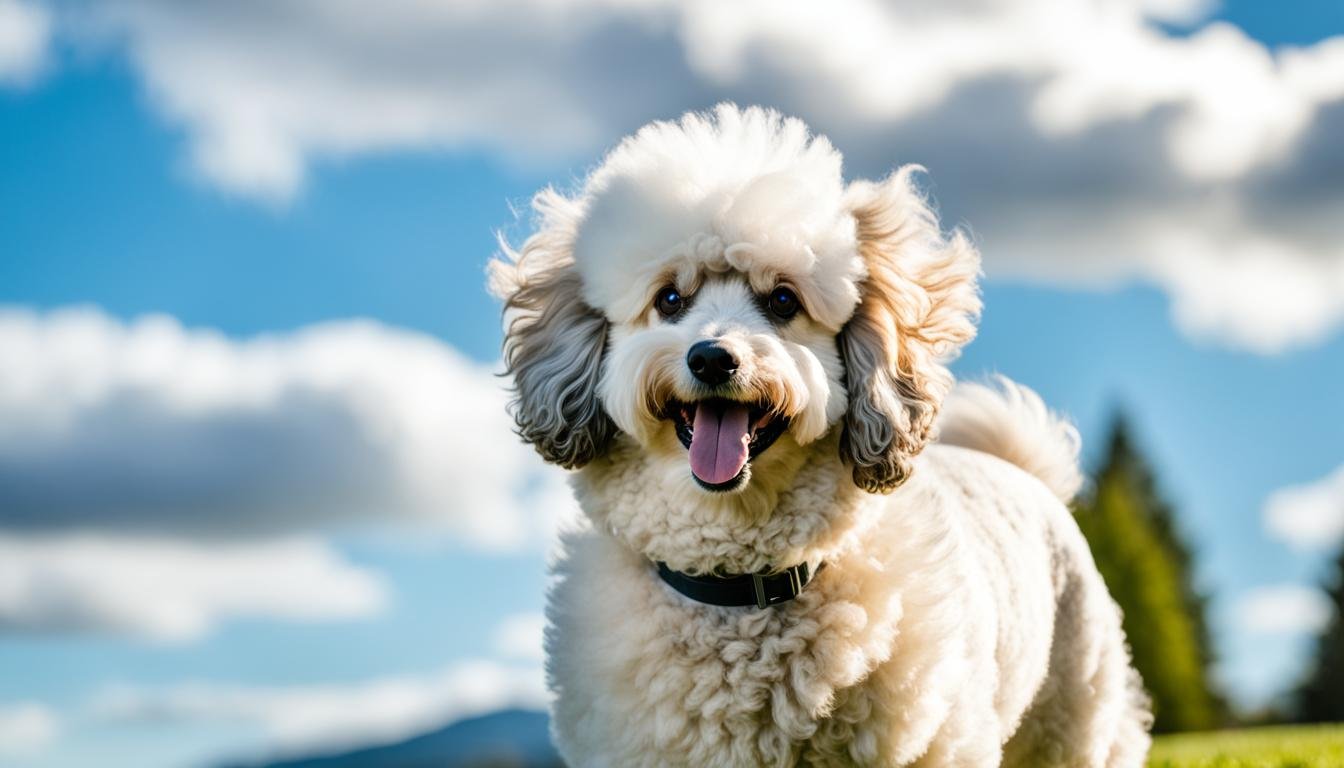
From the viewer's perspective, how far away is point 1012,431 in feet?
24.0

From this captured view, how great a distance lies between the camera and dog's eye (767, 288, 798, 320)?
16.3 ft

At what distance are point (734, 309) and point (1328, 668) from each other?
44.2m

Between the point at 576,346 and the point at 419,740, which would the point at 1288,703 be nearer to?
the point at 576,346

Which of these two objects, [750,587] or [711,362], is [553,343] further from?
[750,587]

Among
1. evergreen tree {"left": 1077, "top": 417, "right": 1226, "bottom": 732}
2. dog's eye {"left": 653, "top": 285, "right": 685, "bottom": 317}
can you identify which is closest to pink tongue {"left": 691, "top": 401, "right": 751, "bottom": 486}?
dog's eye {"left": 653, "top": 285, "right": 685, "bottom": 317}

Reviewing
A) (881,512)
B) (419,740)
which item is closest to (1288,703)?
(881,512)

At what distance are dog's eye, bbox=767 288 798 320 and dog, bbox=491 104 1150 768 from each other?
0.03 ft

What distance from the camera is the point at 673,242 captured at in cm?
497

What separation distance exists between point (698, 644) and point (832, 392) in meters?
1.02

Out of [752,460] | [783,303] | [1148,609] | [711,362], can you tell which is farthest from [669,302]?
[1148,609]

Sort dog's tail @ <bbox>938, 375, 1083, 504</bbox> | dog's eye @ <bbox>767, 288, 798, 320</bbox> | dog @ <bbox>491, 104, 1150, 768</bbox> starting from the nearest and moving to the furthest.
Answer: dog @ <bbox>491, 104, 1150, 768</bbox> → dog's eye @ <bbox>767, 288, 798, 320</bbox> → dog's tail @ <bbox>938, 375, 1083, 504</bbox>

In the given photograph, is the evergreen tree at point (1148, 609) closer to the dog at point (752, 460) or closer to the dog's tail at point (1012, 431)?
the dog's tail at point (1012, 431)

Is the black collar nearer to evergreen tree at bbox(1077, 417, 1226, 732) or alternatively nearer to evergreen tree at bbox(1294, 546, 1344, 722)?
evergreen tree at bbox(1077, 417, 1226, 732)

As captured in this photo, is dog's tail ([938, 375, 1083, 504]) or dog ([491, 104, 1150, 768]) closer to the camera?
dog ([491, 104, 1150, 768])
